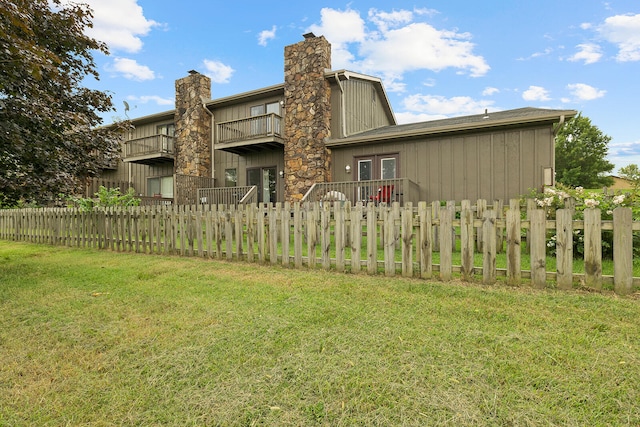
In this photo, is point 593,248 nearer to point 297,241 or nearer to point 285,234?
point 297,241

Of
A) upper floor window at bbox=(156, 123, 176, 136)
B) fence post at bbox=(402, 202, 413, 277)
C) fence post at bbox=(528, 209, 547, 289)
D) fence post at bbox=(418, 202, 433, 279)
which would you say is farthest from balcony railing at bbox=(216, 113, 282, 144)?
fence post at bbox=(528, 209, 547, 289)

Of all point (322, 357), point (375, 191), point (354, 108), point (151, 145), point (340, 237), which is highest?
point (354, 108)

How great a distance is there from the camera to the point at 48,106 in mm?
5031

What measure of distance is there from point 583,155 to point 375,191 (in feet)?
143

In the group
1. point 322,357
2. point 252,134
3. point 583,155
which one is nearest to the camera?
point 322,357

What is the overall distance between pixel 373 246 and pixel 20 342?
3995 mm

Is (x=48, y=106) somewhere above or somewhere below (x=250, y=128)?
below

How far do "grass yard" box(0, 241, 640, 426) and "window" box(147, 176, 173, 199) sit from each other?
14703mm

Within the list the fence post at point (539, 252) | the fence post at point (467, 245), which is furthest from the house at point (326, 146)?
the fence post at point (539, 252)

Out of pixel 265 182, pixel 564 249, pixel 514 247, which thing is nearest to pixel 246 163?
pixel 265 182

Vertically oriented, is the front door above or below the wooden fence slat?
above

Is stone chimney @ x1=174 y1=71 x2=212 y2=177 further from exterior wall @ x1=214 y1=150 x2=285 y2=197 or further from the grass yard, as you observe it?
the grass yard

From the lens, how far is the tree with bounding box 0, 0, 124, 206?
400cm

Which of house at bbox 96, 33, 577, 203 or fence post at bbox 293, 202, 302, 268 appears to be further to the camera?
house at bbox 96, 33, 577, 203
